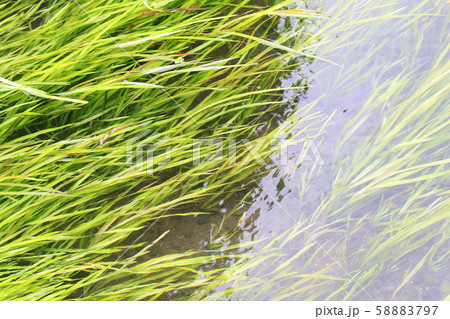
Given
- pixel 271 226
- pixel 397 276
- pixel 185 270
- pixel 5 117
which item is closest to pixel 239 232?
pixel 271 226

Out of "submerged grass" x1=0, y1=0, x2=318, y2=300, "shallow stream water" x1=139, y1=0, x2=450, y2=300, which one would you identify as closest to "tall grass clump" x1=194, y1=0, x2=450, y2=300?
"shallow stream water" x1=139, y1=0, x2=450, y2=300

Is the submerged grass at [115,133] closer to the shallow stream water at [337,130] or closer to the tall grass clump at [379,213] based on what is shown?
the shallow stream water at [337,130]

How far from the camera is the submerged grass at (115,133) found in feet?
3.75

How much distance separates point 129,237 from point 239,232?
36 cm

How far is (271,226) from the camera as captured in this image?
1234 mm

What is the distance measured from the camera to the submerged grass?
3.75 ft

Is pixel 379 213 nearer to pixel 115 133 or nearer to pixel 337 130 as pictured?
pixel 337 130

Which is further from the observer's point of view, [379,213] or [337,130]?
[337,130]

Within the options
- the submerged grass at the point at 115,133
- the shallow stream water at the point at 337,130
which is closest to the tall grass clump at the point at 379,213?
the shallow stream water at the point at 337,130

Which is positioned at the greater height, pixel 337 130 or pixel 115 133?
pixel 115 133

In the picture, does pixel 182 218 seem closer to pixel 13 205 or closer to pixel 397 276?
pixel 13 205

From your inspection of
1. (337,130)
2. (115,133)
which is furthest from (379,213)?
(115,133)

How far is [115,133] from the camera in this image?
1.25 meters

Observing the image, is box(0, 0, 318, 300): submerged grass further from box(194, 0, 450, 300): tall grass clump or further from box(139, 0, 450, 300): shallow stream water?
box(194, 0, 450, 300): tall grass clump
